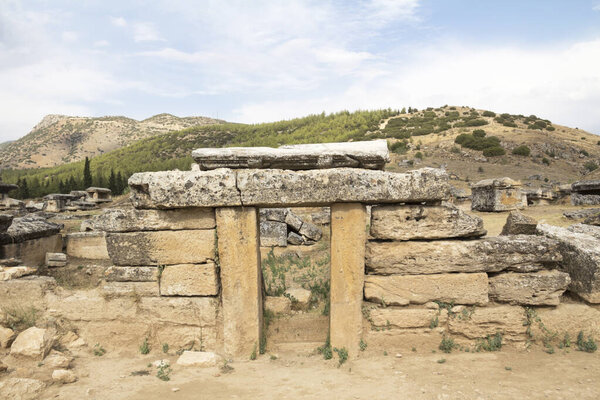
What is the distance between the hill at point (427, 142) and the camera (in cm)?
2450

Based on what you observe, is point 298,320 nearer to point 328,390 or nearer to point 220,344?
point 220,344

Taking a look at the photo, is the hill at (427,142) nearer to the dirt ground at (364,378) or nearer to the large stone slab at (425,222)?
the large stone slab at (425,222)

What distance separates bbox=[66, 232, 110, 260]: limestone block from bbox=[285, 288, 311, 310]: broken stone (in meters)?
5.58

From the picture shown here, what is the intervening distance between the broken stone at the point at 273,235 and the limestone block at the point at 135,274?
592 centimetres

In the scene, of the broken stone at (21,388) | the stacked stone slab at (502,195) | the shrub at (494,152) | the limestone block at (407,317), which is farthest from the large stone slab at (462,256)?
the shrub at (494,152)

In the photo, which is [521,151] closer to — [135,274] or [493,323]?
[493,323]

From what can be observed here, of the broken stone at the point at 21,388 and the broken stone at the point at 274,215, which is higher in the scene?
the broken stone at the point at 274,215

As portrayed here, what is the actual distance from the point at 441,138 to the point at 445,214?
2822 cm

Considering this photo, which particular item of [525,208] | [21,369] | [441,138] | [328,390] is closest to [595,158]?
[441,138]

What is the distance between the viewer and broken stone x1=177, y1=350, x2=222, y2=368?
4.06 m

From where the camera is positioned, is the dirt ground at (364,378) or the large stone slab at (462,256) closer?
the dirt ground at (364,378)

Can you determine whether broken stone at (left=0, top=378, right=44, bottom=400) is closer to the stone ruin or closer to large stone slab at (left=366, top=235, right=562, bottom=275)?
the stone ruin

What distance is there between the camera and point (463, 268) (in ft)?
14.2

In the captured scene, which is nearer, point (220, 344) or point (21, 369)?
point (21, 369)
